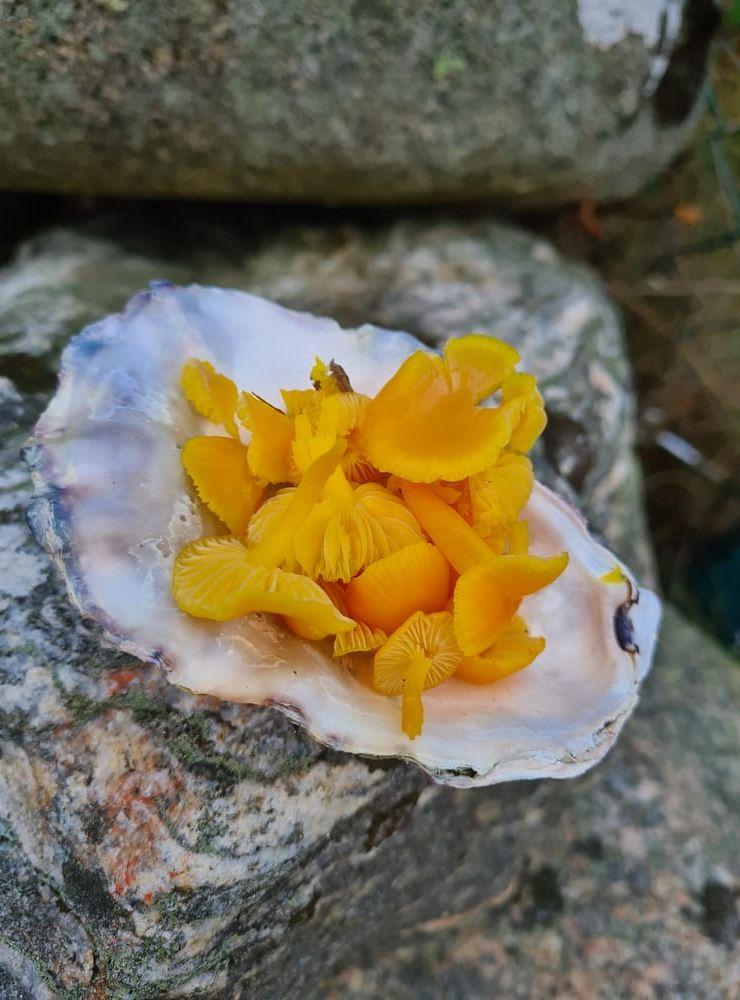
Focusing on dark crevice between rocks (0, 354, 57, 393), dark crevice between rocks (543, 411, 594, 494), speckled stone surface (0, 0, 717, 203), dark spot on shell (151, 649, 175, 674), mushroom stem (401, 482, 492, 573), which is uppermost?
speckled stone surface (0, 0, 717, 203)

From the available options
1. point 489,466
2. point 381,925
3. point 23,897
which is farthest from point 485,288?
point 23,897

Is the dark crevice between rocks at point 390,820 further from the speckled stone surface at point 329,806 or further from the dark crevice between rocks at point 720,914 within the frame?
the dark crevice between rocks at point 720,914

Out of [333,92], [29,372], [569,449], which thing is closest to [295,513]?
[29,372]

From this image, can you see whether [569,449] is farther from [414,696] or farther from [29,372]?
[29,372]

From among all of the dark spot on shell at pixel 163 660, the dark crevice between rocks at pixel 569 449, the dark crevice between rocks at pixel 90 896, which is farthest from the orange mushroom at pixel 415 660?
the dark crevice between rocks at pixel 569 449

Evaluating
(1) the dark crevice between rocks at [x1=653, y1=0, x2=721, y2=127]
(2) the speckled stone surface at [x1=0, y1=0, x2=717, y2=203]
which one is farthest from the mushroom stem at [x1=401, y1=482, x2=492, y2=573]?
(1) the dark crevice between rocks at [x1=653, y1=0, x2=721, y2=127]

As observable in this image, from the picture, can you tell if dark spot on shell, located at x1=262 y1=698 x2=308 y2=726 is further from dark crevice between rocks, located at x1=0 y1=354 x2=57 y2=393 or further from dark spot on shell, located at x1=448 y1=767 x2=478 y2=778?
dark crevice between rocks, located at x1=0 y1=354 x2=57 y2=393
